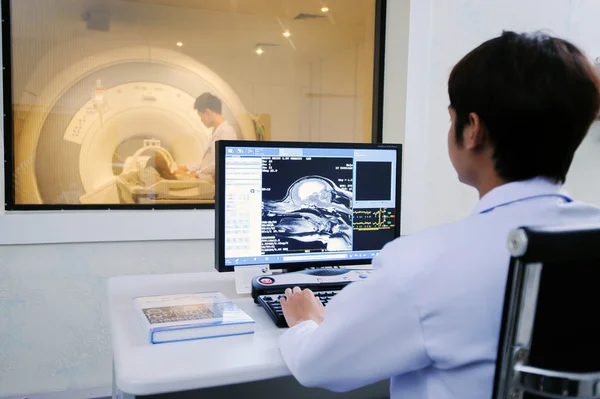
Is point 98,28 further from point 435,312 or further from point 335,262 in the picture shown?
point 435,312

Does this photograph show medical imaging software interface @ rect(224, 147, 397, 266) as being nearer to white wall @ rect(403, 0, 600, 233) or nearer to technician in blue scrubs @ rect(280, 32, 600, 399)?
technician in blue scrubs @ rect(280, 32, 600, 399)

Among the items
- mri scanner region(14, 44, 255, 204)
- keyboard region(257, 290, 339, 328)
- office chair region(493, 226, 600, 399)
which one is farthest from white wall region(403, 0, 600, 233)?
office chair region(493, 226, 600, 399)

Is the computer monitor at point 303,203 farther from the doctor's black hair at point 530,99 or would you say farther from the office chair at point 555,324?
the office chair at point 555,324

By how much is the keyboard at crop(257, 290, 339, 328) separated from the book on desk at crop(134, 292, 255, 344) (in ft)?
0.21

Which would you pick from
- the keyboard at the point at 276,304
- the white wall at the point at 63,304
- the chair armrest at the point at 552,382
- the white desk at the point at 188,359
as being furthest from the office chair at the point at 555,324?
the white wall at the point at 63,304

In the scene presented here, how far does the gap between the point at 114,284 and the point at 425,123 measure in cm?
148

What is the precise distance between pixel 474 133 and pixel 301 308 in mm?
517

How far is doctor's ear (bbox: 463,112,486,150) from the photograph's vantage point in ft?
2.56

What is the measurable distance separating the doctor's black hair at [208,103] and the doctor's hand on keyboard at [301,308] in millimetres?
1282

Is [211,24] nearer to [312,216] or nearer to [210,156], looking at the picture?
[210,156]

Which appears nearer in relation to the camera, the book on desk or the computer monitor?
the book on desk

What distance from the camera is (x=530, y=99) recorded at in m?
0.73

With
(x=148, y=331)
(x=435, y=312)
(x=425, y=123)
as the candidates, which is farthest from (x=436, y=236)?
(x=425, y=123)

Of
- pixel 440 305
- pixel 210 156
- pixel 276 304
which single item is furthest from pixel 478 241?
pixel 210 156
